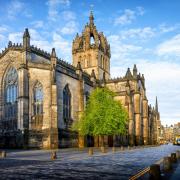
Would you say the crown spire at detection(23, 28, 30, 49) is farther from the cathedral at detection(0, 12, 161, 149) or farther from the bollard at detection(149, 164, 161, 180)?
the bollard at detection(149, 164, 161, 180)

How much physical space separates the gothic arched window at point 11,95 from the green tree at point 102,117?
1022cm

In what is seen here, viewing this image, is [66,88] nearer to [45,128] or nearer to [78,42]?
[45,128]

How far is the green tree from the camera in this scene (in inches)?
1919

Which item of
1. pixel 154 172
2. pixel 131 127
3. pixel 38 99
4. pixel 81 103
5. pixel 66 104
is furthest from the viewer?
pixel 131 127

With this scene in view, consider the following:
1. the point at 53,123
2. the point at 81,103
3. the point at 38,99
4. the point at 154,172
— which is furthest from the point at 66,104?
the point at 154,172

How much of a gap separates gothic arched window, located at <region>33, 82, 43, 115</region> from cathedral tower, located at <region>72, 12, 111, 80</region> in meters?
35.4

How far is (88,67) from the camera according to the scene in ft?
288

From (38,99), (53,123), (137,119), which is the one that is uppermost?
(38,99)

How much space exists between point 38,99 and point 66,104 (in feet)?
19.6

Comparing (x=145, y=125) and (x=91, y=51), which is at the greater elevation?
(x=91, y=51)

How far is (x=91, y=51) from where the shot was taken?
286 ft

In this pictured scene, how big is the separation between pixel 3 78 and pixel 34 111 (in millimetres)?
10044

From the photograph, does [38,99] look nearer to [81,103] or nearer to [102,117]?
[81,103]

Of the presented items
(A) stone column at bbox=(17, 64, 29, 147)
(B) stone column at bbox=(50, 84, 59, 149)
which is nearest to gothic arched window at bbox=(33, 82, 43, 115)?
(A) stone column at bbox=(17, 64, 29, 147)
